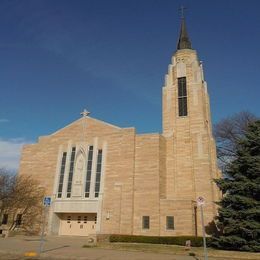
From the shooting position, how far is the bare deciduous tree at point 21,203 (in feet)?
110

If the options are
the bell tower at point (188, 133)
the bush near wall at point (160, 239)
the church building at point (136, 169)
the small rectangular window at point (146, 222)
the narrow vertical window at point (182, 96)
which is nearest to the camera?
the bush near wall at point (160, 239)

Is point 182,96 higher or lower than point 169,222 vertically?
higher

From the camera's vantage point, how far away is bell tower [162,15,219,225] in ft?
102

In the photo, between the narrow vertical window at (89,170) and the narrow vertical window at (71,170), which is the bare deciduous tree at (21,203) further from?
the narrow vertical window at (89,170)

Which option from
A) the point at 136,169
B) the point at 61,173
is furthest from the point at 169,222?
the point at 61,173

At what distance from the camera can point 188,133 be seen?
111 ft

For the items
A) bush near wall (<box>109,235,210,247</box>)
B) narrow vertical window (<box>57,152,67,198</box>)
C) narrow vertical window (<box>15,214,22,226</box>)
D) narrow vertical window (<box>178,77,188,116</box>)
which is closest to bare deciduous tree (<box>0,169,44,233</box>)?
narrow vertical window (<box>15,214,22,226</box>)

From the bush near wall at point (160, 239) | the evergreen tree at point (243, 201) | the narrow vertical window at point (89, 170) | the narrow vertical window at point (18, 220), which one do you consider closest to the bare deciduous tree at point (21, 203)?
the narrow vertical window at point (18, 220)

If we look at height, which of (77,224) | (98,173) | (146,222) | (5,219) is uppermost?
(98,173)

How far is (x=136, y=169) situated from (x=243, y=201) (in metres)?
13.5

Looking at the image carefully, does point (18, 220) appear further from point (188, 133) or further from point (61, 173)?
point (188, 133)

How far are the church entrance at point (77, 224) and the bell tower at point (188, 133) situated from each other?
28.3 feet

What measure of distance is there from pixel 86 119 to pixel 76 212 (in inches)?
414

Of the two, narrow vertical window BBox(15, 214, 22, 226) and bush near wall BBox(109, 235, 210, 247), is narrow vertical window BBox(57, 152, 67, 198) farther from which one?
bush near wall BBox(109, 235, 210, 247)
